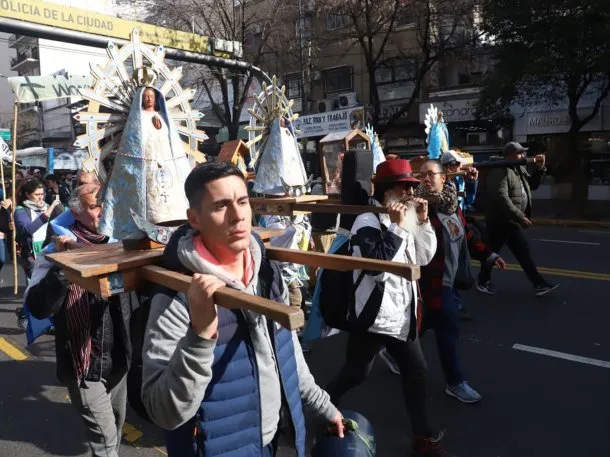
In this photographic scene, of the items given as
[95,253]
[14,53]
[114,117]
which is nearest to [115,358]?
[95,253]

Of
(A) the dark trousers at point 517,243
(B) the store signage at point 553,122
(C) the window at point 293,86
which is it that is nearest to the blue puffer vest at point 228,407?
(A) the dark trousers at point 517,243

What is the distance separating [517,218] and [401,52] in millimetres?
16412

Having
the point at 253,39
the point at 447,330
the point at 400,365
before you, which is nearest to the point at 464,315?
the point at 447,330

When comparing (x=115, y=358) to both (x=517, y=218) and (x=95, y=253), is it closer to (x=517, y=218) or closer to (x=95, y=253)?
(x=95, y=253)

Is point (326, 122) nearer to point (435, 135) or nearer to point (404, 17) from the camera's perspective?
point (404, 17)

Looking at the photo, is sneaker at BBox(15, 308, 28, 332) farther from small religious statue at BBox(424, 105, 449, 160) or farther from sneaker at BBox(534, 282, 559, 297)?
sneaker at BBox(534, 282, 559, 297)

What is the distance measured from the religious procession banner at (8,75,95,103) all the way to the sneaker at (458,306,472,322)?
210 inches

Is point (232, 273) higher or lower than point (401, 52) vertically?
lower

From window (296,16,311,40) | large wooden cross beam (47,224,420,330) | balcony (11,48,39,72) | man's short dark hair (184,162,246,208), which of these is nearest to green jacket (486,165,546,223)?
large wooden cross beam (47,224,420,330)

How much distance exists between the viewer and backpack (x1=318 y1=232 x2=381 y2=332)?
118 inches

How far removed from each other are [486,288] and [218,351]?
595 cm

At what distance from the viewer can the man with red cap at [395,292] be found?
9.45 feet

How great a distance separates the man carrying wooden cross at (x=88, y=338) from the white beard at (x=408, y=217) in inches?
57.3

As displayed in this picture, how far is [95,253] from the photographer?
207cm
